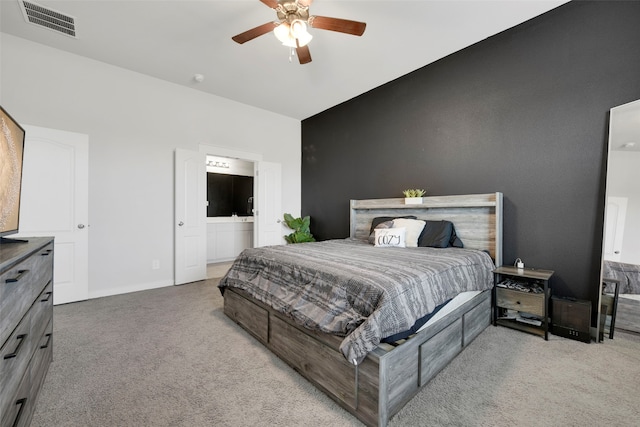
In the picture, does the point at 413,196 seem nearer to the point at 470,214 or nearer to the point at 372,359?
the point at 470,214

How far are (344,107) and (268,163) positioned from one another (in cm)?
171

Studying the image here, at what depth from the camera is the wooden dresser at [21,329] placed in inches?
38.4

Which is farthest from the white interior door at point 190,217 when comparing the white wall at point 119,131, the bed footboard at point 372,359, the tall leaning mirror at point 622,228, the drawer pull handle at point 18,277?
the tall leaning mirror at point 622,228

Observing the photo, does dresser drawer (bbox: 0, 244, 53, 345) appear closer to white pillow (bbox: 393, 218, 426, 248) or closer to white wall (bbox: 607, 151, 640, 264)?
white pillow (bbox: 393, 218, 426, 248)

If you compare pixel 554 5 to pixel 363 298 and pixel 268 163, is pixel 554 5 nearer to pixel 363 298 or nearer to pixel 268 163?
pixel 363 298

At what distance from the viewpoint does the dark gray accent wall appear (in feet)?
7.92

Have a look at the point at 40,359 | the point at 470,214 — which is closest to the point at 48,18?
the point at 40,359

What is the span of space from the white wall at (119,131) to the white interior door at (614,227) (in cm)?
482

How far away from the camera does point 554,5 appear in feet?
8.46

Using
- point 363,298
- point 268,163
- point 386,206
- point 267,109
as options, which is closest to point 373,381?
point 363,298

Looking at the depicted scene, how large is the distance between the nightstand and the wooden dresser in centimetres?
326

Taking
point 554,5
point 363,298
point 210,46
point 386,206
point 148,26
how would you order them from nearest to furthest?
point 363,298 → point 554,5 → point 148,26 → point 210,46 → point 386,206

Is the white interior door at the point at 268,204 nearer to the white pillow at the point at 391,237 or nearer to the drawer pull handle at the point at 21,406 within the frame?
the white pillow at the point at 391,237

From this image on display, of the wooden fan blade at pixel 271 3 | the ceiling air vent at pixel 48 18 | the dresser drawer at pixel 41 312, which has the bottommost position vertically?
the dresser drawer at pixel 41 312
